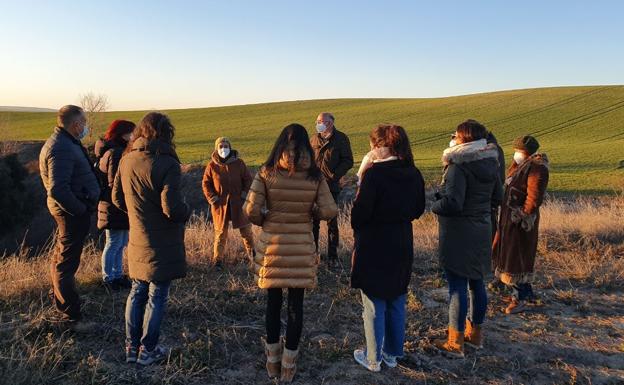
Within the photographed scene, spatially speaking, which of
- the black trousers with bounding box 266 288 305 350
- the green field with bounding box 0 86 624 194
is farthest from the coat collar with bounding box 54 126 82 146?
the green field with bounding box 0 86 624 194

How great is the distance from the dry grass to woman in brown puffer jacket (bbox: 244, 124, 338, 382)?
21.4 inches

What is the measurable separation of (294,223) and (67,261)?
6.78ft

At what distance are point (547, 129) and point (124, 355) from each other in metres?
35.8

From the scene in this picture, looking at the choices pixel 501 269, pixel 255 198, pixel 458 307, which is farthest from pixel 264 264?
pixel 501 269

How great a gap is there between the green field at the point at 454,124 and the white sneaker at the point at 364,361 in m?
16.8

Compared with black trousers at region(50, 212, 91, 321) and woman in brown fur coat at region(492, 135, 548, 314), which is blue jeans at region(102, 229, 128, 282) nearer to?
black trousers at region(50, 212, 91, 321)

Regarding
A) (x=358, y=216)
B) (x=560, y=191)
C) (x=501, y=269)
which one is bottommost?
(x=560, y=191)

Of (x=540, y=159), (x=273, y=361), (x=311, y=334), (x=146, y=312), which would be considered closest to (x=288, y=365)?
(x=273, y=361)

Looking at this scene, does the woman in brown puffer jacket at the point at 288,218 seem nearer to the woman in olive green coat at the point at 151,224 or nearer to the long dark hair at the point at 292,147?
the long dark hair at the point at 292,147

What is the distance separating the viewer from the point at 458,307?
3.88 metres

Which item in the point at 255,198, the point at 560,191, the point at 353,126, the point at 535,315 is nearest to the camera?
the point at 255,198

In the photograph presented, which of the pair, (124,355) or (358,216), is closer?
(358,216)

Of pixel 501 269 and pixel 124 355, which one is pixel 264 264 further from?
pixel 501 269

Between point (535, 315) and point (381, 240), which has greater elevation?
point (381, 240)
